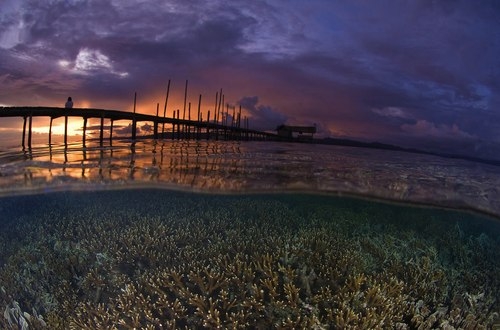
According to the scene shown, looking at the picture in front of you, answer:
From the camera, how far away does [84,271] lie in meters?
6.78

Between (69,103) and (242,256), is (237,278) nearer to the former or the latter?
(242,256)

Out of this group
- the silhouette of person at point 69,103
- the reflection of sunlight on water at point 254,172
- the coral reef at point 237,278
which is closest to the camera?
the coral reef at point 237,278

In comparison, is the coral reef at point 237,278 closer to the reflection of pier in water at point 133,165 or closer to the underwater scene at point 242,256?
the underwater scene at point 242,256

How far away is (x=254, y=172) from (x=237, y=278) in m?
8.30

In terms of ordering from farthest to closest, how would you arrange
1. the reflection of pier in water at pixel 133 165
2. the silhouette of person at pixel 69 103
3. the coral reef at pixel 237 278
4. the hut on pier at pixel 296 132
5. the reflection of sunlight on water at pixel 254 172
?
the hut on pier at pixel 296 132 → the reflection of sunlight on water at pixel 254 172 → the reflection of pier in water at pixel 133 165 → the silhouette of person at pixel 69 103 → the coral reef at pixel 237 278

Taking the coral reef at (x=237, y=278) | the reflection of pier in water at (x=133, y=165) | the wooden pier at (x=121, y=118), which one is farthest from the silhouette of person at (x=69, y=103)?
the coral reef at (x=237, y=278)

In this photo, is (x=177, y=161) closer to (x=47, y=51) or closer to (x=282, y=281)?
(x=47, y=51)

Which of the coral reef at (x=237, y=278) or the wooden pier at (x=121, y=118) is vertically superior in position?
the wooden pier at (x=121, y=118)

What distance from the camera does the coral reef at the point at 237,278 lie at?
16.7ft

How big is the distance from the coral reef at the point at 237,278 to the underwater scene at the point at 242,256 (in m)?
0.03

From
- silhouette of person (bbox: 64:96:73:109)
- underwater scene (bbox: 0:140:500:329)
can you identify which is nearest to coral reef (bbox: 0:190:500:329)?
underwater scene (bbox: 0:140:500:329)

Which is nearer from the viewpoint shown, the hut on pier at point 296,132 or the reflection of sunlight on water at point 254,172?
the reflection of sunlight on water at point 254,172

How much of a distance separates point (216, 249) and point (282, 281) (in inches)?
60.5

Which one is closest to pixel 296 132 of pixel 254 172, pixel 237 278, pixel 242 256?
pixel 254 172
